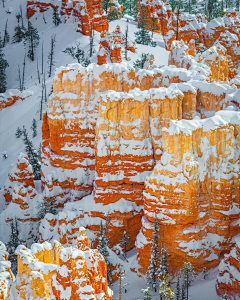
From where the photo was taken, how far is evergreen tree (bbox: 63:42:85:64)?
193ft

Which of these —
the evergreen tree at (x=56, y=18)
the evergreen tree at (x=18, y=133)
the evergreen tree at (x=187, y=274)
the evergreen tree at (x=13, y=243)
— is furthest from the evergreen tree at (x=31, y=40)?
the evergreen tree at (x=187, y=274)

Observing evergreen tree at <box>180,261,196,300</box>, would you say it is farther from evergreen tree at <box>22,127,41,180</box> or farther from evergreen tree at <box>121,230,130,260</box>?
evergreen tree at <box>22,127,41,180</box>

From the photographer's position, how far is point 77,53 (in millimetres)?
60750

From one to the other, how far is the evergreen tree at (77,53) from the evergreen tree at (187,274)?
39093 millimetres

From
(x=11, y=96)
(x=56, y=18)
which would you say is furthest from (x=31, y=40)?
(x=11, y=96)

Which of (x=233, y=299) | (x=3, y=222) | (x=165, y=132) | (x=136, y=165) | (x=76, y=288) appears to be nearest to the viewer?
(x=76, y=288)

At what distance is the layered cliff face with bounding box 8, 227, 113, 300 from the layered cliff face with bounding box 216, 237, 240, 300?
29.3 ft

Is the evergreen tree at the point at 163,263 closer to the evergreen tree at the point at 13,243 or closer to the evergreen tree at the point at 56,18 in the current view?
the evergreen tree at the point at 13,243

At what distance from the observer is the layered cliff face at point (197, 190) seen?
2605cm

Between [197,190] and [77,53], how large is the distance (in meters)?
39.8

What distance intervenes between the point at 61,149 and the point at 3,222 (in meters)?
8.05

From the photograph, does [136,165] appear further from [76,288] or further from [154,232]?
[76,288]

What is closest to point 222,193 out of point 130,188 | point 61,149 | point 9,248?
point 130,188

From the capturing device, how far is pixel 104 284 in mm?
17547
